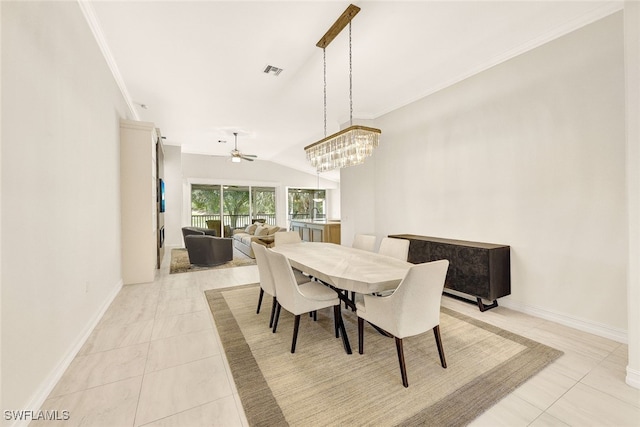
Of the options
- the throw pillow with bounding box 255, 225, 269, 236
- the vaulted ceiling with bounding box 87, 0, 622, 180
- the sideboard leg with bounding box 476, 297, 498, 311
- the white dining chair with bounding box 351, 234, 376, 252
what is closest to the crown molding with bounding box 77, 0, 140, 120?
the vaulted ceiling with bounding box 87, 0, 622, 180

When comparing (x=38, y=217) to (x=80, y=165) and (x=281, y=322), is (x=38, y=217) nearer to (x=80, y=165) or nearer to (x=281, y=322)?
(x=80, y=165)

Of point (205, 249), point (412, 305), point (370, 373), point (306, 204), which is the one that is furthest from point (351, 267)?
point (306, 204)

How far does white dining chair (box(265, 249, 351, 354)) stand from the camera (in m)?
2.13

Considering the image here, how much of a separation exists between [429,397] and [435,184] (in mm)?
2909

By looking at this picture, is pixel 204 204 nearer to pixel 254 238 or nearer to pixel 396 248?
pixel 254 238

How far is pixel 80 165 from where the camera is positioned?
2303 millimetres

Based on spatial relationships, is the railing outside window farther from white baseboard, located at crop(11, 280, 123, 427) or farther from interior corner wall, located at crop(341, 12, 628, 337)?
interior corner wall, located at crop(341, 12, 628, 337)

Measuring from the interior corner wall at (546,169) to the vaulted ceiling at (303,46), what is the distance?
297 mm

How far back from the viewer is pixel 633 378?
173 cm

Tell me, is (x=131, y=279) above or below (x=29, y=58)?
below

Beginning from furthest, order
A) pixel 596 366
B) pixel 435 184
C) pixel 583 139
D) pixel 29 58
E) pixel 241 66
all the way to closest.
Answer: pixel 435 184
pixel 241 66
pixel 583 139
pixel 596 366
pixel 29 58

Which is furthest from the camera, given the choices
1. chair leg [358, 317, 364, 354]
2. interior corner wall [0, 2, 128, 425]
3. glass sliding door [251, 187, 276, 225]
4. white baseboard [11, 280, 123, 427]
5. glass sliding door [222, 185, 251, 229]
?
glass sliding door [251, 187, 276, 225]

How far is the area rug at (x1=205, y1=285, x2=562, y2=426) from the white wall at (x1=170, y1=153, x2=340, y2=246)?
6.86m

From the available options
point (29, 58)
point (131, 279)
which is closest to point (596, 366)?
point (29, 58)
